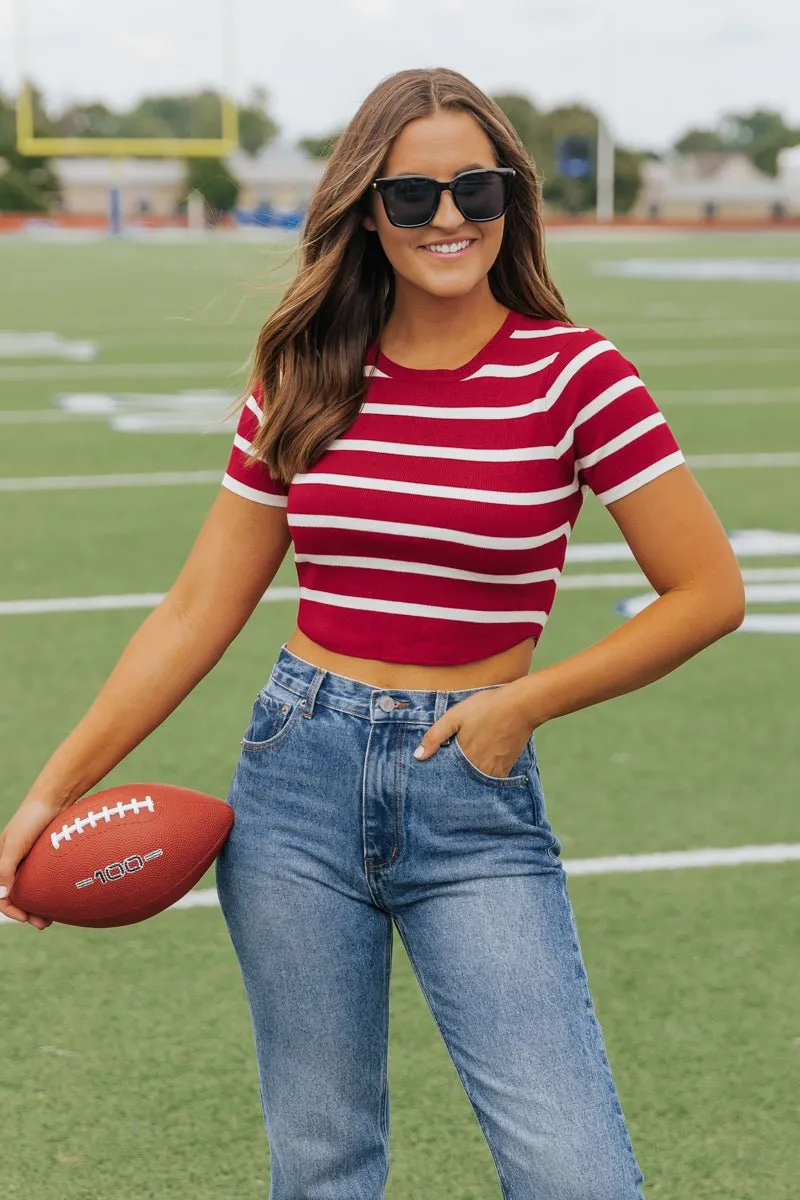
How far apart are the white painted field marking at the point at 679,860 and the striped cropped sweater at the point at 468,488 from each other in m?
2.35

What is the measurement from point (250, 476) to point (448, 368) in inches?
12.7

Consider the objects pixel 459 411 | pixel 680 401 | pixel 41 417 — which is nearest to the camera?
pixel 459 411

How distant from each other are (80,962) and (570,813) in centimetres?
151

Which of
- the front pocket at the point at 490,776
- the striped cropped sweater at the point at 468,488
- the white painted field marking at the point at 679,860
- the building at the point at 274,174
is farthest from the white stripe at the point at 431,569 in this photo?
the building at the point at 274,174

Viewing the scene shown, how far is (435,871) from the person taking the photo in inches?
94.8

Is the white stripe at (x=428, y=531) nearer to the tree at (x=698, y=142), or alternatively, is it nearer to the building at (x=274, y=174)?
the building at (x=274, y=174)

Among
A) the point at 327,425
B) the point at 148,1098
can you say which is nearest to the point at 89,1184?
the point at 148,1098

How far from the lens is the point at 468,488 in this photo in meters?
2.44

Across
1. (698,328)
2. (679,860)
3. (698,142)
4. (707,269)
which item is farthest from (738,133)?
(679,860)

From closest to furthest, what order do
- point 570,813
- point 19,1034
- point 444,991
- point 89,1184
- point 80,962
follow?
1. point 444,991
2. point 89,1184
3. point 19,1034
4. point 80,962
5. point 570,813

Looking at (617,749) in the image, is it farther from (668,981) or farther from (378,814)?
(378,814)

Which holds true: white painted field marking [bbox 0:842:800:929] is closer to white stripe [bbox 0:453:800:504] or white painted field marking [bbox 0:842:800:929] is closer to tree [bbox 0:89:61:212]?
white stripe [bbox 0:453:800:504]

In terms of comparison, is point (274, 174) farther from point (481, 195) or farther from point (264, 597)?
point (481, 195)

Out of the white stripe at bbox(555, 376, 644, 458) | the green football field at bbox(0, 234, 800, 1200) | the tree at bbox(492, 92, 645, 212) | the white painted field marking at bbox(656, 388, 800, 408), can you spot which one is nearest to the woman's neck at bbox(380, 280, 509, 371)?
the white stripe at bbox(555, 376, 644, 458)
